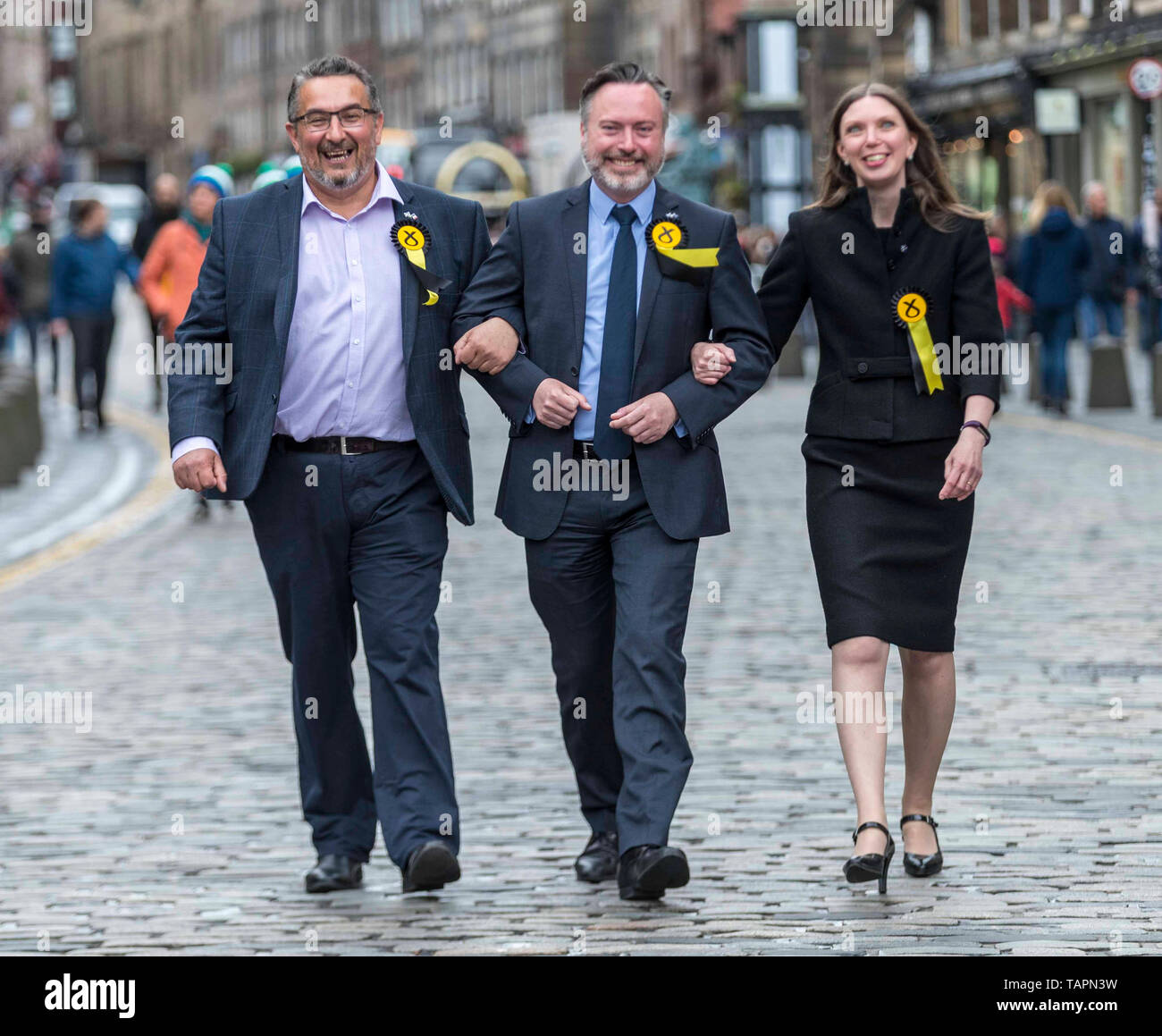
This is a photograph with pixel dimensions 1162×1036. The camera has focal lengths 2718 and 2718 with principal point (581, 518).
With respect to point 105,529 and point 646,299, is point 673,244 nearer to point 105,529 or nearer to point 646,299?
point 646,299

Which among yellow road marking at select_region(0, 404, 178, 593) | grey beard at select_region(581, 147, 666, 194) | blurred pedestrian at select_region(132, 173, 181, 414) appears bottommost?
yellow road marking at select_region(0, 404, 178, 593)

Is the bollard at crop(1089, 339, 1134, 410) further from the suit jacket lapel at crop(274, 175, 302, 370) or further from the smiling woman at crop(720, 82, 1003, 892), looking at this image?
the suit jacket lapel at crop(274, 175, 302, 370)

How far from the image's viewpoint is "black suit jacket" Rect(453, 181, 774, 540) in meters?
6.28

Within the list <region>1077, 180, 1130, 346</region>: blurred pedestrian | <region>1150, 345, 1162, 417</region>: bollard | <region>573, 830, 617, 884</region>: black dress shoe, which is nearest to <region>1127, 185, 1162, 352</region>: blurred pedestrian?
<region>1077, 180, 1130, 346</region>: blurred pedestrian

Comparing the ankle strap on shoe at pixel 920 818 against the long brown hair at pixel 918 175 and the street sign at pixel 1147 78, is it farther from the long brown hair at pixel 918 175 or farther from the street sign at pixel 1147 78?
the street sign at pixel 1147 78

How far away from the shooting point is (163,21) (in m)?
134

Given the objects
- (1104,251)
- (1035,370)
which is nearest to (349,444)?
(1035,370)

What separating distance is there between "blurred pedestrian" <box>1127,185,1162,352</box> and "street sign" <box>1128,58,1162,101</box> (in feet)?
5.76

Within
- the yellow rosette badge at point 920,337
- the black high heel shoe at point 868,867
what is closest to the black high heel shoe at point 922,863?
the black high heel shoe at point 868,867

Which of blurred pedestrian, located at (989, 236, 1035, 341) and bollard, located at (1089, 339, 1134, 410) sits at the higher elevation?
blurred pedestrian, located at (989, 236, 1035, 341)

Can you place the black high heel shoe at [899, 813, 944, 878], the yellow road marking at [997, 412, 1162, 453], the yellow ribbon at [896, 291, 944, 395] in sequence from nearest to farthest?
the yellow ribbon at [896, 291, 944, 395] → the black high heel shoe at [899, 813, 944, 878] → the yellow road marking at [997, 412, 1162, 453]
